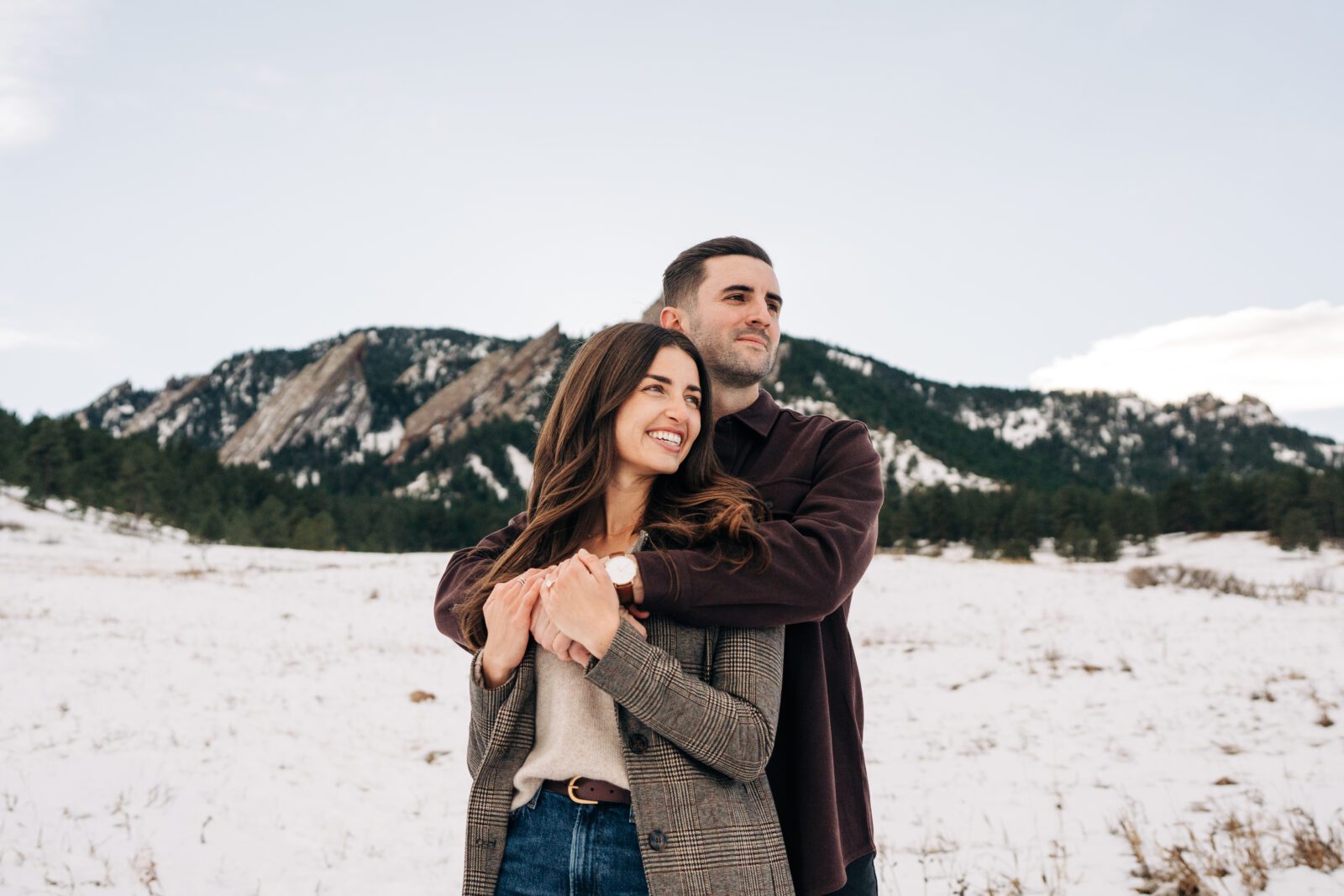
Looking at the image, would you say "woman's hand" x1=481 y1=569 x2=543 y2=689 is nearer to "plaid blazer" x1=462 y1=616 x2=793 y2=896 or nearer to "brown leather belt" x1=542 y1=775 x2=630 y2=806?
"plaid blazer" x1=462 y1=616 x2=793 y2=896

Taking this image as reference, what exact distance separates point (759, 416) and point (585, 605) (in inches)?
45.9

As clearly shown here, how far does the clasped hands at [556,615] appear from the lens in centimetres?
197

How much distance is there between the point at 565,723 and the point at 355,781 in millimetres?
7609

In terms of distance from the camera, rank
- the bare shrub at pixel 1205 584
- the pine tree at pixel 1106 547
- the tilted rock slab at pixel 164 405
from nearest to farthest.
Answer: the bare shrub at pixel 1205 584
the pine tree at pixel 1106 547
the tilted rock slab at pixel 164 405

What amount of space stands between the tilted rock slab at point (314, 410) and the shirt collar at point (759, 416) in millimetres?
156922

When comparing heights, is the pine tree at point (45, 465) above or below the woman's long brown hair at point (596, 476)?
above

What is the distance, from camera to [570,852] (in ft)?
6.81

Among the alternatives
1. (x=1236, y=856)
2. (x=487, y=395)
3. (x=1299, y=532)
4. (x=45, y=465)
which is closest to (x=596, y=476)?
(x=1236, y=856)

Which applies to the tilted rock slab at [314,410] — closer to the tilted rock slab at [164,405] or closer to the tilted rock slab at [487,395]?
the tilted rock slab at [487,395]

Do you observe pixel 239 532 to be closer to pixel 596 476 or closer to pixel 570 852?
pixel 596 476

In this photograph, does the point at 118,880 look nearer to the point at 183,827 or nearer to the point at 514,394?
the point at 183,827

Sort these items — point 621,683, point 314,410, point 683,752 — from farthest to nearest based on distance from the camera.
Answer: point 314,410
point 683,752
point 621,683

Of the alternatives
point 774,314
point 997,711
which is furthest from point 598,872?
point 997,711

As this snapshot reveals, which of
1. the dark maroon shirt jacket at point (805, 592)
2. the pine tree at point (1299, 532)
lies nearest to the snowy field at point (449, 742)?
the dark maroon shirt jacket at point (805, 592)
